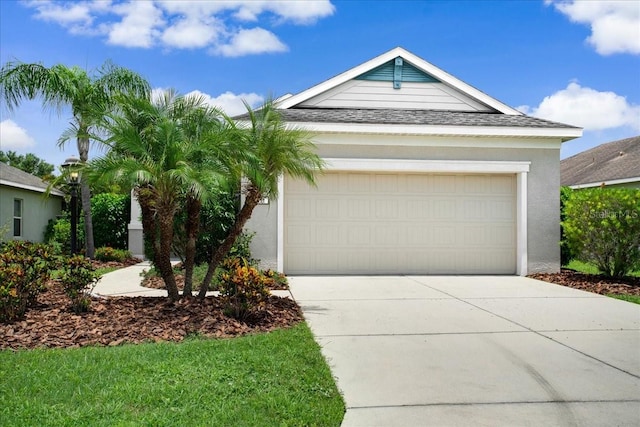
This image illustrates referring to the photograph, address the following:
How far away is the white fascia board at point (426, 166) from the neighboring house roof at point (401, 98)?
92 cm

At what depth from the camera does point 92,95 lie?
48.3 feet

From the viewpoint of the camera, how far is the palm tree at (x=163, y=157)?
616 centimetres

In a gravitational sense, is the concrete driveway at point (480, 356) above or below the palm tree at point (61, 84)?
below

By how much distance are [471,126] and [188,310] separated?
25.2 feet

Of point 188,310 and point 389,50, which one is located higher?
point 389,50

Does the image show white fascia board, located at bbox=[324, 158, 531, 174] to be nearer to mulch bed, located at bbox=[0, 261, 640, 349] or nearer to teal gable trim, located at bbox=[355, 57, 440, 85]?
teal gable trim, located at bbox=[355, 57, 440, 85]

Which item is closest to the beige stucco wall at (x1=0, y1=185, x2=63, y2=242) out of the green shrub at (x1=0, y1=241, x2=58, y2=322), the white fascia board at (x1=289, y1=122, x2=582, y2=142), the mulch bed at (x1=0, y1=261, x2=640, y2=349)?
the green shrub at (x1=0, y1=241, x2=58, y2=322)

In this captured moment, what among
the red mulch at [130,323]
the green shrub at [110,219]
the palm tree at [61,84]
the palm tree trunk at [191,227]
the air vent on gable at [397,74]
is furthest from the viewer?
the green shrub at [110,219]

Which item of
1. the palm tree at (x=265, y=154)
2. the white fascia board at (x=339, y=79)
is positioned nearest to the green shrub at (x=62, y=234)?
the white fascia board at (x=339, y=79)

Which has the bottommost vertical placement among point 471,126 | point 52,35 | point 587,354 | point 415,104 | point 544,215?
point 587,354

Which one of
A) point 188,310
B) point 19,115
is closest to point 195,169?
point 188,310

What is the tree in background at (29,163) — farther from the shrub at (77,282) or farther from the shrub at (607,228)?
the shrub at (607,228)

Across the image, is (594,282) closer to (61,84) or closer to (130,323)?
(130,323)

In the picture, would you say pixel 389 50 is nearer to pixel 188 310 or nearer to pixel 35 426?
pixel 188 310
